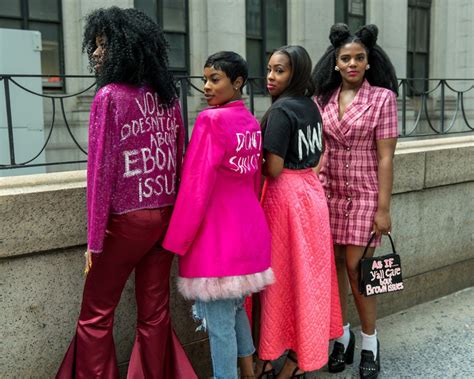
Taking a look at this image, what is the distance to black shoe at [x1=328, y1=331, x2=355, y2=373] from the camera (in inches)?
160

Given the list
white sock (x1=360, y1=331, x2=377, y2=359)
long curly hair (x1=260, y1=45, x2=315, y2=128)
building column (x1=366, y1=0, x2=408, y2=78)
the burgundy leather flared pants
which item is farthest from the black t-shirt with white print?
building column (x1=366, y1=0, x2=408, y2=78)

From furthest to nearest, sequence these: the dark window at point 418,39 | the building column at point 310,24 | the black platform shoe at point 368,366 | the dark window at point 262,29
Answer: the dark window at point 418,39, the building column at point 310,24, the dark window at point 262,29, the black platform shoe at point 368,366

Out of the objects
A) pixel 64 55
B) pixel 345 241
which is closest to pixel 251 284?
pixel 345 241

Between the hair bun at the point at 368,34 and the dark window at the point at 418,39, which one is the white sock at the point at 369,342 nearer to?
the hair bun at the point at 368,34

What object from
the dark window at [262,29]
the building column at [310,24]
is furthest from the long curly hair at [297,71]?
the building column at [310,24]

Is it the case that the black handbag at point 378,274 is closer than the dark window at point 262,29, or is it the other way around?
the black handbag at point 378,274

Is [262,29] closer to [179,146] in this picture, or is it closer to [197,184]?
[179,146]

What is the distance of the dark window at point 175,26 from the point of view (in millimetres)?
11578

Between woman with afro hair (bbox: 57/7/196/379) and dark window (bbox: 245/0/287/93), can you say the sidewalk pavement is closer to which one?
woman with afro hair (bbox: 57/7/196/379)

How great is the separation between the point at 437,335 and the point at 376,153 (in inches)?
74.9

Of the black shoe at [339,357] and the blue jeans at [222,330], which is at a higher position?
the blue jeans at [222,330]

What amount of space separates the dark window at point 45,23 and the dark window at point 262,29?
4337 millimetres

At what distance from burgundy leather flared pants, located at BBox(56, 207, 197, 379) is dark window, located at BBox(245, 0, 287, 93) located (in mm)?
10468

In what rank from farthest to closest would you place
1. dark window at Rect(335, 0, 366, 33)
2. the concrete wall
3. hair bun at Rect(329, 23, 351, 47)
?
dark window at Rect(335, 0, 366, 33), hair bun at Rect(329, 23, 351, 47), the concrete wall
